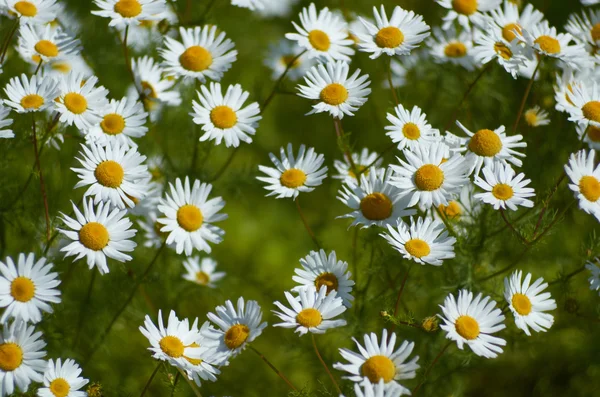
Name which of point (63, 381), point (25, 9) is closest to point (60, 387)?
point (63, 381)

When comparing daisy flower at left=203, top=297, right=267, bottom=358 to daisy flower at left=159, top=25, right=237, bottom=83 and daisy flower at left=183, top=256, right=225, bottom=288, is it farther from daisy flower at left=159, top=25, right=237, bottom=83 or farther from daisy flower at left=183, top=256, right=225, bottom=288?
daisy flower at left=159, top=25, right=237, bottom=83

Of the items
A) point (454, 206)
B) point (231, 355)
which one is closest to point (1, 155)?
point (231, 355)

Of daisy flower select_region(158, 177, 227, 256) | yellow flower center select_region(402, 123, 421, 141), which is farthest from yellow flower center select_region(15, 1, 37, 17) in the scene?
yellow flower center select_region(402, 123, 421, 141)

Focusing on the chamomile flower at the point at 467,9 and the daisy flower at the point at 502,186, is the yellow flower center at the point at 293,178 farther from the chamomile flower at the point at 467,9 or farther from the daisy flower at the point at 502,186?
the chamomile flower at the point at 467,9

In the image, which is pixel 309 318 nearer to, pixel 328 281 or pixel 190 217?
pixel 328 281

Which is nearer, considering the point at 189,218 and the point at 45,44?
the point at 189,218

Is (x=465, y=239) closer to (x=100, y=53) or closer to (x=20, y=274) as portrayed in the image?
(x=20, y=274)
